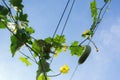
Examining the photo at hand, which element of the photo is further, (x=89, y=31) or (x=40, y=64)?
(x=89, y=31)

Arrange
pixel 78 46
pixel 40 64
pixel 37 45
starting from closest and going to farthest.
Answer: pixel 40 64 < pixel 37 45 < pixel 78 46

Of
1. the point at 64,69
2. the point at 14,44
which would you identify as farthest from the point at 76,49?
the point at 14,44

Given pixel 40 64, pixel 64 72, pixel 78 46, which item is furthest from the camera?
pixel 78 46

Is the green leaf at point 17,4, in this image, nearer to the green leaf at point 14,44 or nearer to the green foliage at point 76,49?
the green leaf at point 14,44

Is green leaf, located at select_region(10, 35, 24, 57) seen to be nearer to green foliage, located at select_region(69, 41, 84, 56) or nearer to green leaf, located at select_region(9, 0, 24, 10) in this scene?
green leaf, located at select_region(9, 0, 24, 10)

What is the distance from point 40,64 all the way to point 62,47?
327 mm

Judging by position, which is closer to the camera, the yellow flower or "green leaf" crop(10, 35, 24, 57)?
"green leaf" crop(10, 35, 24, 57)

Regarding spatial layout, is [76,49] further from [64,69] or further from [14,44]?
[14,44]

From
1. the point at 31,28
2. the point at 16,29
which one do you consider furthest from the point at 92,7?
the point at 16,29

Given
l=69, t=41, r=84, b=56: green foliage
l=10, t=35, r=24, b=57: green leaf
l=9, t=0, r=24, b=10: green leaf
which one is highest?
l=9, t=0, r=24, b=10: green leaf

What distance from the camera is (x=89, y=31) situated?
181 cm

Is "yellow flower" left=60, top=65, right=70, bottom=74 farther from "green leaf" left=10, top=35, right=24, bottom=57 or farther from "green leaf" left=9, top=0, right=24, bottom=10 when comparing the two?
"green leaf" left=9, top=0, right=24, bottom=10

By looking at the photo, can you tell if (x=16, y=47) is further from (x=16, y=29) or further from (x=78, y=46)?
(x=78, y=46)

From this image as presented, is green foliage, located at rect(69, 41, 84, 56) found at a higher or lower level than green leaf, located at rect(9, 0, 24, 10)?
lower
